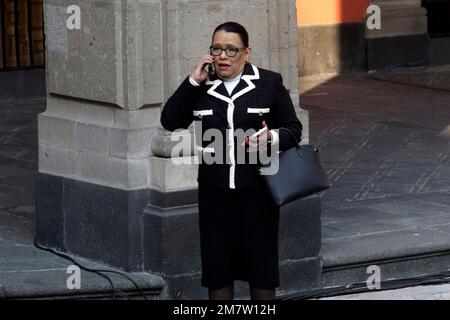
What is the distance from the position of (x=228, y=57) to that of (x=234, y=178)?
1.93 feet

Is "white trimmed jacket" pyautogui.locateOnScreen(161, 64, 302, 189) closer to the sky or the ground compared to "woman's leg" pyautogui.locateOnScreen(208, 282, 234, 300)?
closer to the sky

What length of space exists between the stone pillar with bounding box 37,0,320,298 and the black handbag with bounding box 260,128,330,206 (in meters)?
1.34

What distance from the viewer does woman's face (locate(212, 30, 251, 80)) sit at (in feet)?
23.5

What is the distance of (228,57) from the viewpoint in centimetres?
718

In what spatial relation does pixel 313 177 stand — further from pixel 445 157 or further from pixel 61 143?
pixel 445 157

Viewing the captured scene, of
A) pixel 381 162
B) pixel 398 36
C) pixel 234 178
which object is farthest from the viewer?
pixel 398 36

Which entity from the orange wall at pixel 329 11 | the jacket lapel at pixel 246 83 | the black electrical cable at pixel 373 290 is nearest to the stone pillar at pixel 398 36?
the orange wall at pixel 329 11

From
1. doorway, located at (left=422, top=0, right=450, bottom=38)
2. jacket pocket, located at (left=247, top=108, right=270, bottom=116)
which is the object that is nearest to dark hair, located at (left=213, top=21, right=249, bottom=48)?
Result: jacket pocket, located at (left=247, top=108, right=270, bottom=116)

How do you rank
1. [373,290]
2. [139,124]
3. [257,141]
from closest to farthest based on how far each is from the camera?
[257,141] < [139,124] < [373,290]

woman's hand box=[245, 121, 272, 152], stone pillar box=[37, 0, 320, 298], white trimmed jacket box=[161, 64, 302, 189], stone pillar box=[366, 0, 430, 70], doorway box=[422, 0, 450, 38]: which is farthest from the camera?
doorway box=[422, 0, 450, 38]

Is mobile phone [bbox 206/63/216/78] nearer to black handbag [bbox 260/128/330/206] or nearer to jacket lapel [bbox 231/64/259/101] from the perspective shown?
jacket lapel [bbox 231/64/259/101]

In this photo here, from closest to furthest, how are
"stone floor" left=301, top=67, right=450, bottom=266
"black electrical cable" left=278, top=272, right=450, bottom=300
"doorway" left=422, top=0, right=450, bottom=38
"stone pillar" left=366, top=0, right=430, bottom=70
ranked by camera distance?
"black electrical cable" left=278, top=272, right=450, bottom=300 < "stone floor" left=301, top=67, right=450, bottom=266 < "stone pillar" left=366, top=0, right=430, bottom=70 < "doorway" left=422, top=0, right=450, bottom=38

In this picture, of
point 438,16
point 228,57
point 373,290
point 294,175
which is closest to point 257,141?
point 294,175

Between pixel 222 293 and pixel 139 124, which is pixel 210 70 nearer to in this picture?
pixel 222 293
